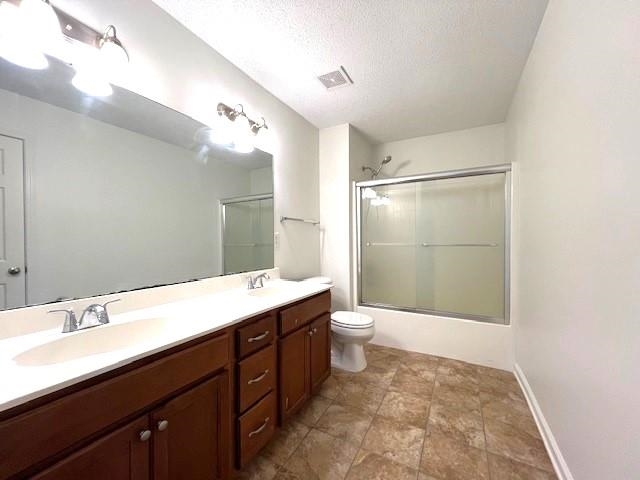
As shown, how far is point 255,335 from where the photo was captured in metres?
1.19

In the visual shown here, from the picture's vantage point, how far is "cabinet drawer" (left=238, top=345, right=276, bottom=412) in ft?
3.67

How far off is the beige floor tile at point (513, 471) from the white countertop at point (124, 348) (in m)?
1.25

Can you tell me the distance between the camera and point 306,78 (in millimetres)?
1933

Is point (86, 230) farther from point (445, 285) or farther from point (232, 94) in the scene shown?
point (445, 285)

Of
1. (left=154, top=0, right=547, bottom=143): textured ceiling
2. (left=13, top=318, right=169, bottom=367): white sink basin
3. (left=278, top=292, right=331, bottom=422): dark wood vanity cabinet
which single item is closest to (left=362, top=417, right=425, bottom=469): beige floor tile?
(left=278, top=292, right=331, bottom=422): dark wood vanity cabinet

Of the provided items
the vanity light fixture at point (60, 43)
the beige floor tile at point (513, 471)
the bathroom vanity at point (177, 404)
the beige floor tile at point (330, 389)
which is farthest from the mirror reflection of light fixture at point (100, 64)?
the beige floor tile at point (513, 471)

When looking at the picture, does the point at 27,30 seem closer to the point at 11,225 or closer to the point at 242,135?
the point at 11,225

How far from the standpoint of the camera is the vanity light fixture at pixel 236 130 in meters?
1.67

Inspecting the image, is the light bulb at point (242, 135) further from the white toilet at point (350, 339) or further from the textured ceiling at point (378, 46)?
the white toilet at point (350, 339)

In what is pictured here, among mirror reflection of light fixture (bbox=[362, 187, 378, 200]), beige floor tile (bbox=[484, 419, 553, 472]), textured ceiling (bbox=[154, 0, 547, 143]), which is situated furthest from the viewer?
mirror reflection of light fixture (bbox=[362, 187, 378, 200])

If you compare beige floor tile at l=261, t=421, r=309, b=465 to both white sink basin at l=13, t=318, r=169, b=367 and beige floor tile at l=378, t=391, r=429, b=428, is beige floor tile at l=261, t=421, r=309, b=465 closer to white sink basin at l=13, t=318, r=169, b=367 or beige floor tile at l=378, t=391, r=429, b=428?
beige floor tile at l=378, t=391, r=429, b=428

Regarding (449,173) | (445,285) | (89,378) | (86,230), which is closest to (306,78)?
(449,173)

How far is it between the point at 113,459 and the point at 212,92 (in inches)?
72.0

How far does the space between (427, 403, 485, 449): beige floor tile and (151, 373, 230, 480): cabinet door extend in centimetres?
119
